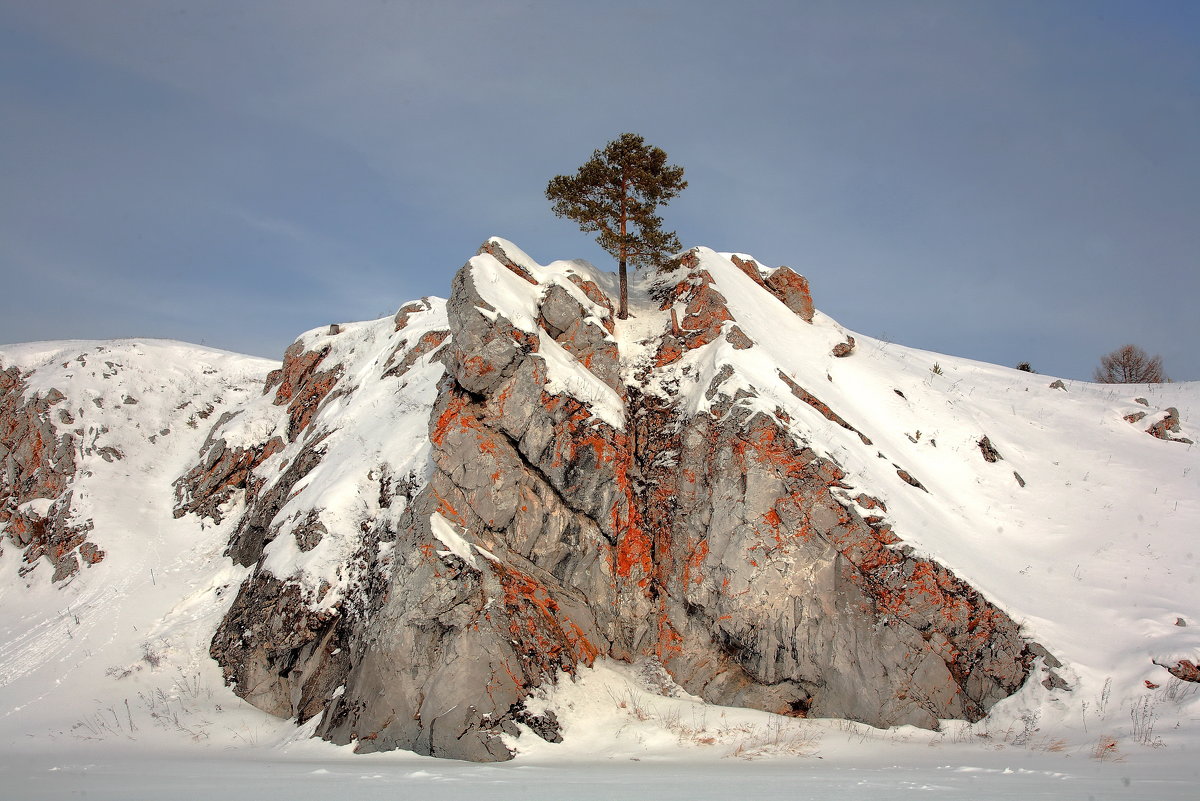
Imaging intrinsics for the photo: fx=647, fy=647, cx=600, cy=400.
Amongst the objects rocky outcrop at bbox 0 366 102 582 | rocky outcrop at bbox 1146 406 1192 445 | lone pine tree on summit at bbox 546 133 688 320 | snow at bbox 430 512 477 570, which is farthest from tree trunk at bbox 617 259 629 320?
rocky outcrop at bbox 0 366 102 582

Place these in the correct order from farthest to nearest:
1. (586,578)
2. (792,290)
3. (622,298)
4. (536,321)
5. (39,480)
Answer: (792,290)
(39,480)
(622,298)
(536,321)
(586,578)

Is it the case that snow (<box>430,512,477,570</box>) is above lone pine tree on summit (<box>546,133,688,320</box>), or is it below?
below

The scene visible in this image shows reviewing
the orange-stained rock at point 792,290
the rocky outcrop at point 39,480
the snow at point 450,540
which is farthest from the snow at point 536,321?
the rocky outcrop at point 39,480

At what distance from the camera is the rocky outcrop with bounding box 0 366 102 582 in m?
23.5

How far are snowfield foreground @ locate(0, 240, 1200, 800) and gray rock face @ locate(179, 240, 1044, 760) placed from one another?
3.0 inches

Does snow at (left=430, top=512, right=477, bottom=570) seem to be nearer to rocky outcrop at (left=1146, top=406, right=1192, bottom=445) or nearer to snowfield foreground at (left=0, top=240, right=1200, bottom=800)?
snowfield foreground at (left=0, top=240, right=1200, bottom=800)

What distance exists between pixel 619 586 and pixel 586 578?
0.88 metres

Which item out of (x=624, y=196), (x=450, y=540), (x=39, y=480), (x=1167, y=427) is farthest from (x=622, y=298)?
(x=39, y=480)

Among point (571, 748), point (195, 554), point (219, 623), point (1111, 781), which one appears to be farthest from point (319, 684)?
point (1111, 781)

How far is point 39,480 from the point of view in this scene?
2592 cm

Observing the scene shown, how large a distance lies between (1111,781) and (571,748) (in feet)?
27.9

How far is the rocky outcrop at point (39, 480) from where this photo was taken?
77.0ft

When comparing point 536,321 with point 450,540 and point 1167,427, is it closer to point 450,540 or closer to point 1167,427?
point 450,540

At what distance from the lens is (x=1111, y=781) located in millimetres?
7316
